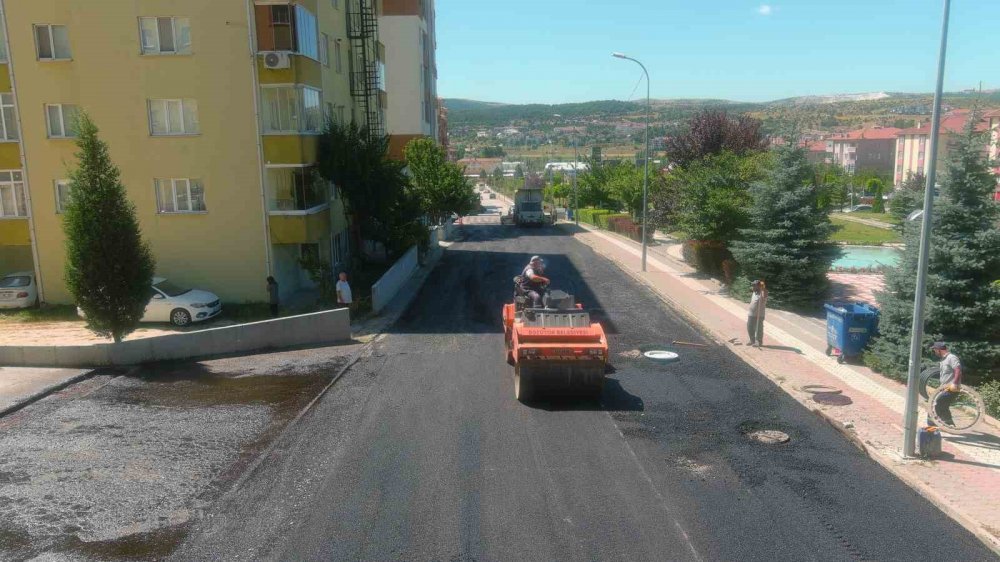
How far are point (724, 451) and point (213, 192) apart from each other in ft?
62.7

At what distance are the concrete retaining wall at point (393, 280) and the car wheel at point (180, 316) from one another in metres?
5.57

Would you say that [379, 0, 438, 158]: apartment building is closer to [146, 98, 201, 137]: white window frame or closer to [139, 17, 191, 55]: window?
[146, 98, 201, 137]: white window frame

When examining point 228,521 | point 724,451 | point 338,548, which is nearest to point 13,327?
point 228,521

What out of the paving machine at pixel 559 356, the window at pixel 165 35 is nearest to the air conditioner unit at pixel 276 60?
the window at pixel 165 35

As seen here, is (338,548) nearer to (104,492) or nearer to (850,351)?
(104,492)

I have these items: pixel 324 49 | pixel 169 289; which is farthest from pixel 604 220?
pixel 169 289

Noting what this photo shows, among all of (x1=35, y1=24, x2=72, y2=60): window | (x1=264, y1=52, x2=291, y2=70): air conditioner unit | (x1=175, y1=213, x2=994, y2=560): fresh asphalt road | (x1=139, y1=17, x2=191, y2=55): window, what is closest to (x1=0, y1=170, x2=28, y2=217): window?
(x1=35, y1=24, x2=72, y2=60): window

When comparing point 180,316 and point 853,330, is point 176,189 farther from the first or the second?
point 853,330

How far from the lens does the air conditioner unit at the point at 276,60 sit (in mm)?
23219

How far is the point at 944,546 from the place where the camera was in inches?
340

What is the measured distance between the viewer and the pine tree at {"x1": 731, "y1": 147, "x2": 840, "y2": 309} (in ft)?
77.9

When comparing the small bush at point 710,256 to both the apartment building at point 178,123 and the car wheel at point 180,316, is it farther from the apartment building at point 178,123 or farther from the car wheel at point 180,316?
the car wheel at point 180,316

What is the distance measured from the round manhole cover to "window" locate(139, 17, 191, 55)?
17.4 meters

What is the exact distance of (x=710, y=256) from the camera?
98.7 feet
